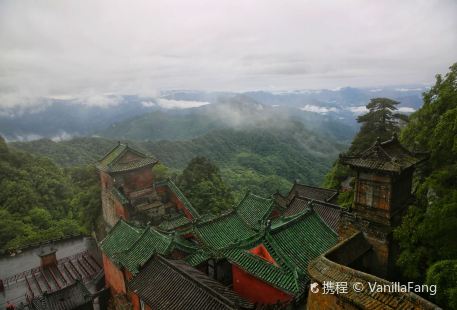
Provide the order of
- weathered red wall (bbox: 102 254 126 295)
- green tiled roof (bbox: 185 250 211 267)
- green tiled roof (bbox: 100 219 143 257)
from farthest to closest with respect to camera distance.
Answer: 1. green tiled roof (bbox: 100 219 143 257)
2. weathered red wall (bbox: 102 254 126 295)
3. green tiled roof (bbox: 185 250 211 267)

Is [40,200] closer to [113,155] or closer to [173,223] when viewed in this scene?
[113,155]

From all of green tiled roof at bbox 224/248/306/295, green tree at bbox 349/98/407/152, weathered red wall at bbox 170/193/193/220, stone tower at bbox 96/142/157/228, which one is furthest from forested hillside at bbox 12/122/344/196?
green tiled roof at bbox 224/248/306/295

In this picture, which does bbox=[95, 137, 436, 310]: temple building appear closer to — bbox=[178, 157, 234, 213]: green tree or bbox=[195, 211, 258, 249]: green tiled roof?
bbox=[195, 211, 258, 249]: green tiled roof

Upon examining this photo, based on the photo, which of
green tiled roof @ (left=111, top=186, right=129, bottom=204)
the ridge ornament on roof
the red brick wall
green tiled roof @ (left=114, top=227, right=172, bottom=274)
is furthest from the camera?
green tiled roof @ (left=111, top=186, right=129, bottom=204)

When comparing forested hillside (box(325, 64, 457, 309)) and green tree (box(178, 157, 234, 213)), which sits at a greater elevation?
forested hillside (box(325, 64, 457, 309))

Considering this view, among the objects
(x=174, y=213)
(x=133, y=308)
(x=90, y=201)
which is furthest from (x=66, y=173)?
(x=133, y=308)

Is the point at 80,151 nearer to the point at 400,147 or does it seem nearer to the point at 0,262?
the point at 0,262
